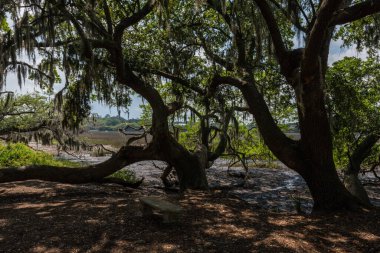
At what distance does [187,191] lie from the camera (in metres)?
9.68

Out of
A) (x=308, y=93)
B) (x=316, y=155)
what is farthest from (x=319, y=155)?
(x=308, y=93)

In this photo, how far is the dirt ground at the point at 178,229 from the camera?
5.10 metres

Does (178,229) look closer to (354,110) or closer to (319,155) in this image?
(319,155)

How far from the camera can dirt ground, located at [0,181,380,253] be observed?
5.10 m

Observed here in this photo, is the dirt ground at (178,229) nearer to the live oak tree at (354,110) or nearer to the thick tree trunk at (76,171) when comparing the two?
the thick tree trunk at (76,171)

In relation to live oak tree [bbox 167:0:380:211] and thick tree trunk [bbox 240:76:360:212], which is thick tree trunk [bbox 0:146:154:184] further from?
thick tree trunk [bbox 240:76:360:212]

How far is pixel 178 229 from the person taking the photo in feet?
19.1

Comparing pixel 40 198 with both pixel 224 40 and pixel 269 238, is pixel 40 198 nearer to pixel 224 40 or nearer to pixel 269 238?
pixel 269 238

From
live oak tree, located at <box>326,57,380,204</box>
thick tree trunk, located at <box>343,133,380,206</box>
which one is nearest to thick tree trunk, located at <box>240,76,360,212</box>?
live oak tree, located at <box>326,57,380,204</box>

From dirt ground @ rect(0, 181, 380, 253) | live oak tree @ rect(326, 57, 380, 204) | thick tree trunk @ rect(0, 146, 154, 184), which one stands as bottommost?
dirt ground @ rect(0, 181, 380, 253)

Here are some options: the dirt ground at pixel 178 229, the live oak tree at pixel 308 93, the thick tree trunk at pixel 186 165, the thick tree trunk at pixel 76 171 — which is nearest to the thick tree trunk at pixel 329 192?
the live oak tree at pixel 308 93

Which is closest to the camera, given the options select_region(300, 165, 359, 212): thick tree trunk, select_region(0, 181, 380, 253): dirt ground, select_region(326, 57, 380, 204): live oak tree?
select_region(0, 181, 380, 253): dirt ground

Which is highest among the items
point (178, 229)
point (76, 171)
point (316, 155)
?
point (316, 155)

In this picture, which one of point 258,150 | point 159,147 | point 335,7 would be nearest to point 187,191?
point 159,147
